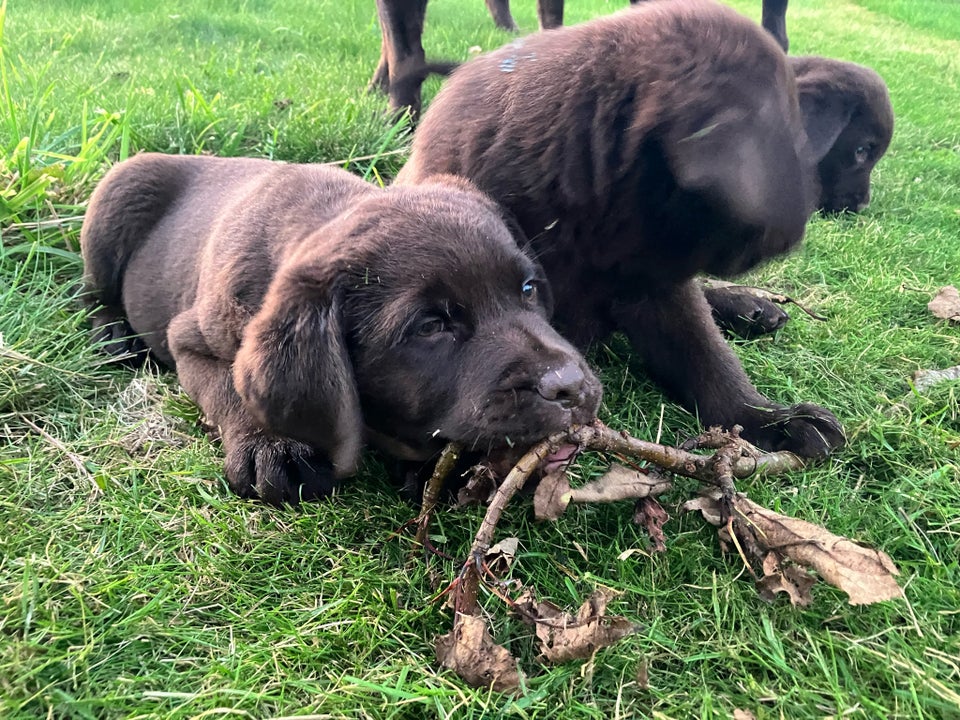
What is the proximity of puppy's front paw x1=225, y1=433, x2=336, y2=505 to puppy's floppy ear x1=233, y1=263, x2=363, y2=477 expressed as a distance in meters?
0.24

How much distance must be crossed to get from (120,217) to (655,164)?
220 centimetres

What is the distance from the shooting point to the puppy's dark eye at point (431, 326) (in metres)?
1.94

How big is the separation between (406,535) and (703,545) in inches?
Answer: 29.6

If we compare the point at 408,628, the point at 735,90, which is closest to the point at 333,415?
the point at 408,628

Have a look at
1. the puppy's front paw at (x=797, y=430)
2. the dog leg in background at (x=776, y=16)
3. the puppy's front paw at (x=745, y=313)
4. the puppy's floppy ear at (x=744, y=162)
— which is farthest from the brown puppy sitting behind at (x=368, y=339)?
the dog leg in background at (x=776, y=16)

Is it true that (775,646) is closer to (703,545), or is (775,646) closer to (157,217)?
(703,545)

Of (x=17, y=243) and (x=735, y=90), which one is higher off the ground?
(x=735, y=90)

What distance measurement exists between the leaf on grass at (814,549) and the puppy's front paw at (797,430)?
49cm

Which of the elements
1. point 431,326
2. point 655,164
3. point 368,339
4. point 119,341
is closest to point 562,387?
point 431,326

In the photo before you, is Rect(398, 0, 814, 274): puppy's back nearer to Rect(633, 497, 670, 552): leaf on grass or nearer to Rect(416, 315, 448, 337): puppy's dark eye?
Rect(416, 315, 448, 337): puppy's dark eye

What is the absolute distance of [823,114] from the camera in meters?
4.20

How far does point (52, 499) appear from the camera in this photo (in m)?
2.20

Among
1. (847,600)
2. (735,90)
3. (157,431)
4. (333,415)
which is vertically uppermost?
(735,90)

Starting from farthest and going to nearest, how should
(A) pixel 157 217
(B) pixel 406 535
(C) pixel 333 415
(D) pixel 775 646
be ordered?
(A) pixel 157 217 → (B) pixel 406 535 → (C) pixel 333 415 → (D) pixel 775 646
